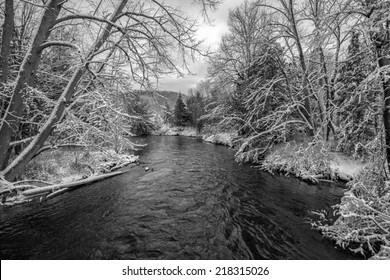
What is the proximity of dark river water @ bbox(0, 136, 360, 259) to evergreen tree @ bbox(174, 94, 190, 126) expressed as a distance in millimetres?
40983

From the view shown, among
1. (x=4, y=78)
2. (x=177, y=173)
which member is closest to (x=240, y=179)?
(x=177, y=173)

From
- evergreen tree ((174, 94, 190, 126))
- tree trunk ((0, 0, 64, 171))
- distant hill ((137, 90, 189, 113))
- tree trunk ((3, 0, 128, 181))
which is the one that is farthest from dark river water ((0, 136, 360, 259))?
evergreen tree ((174, 94, 190, 126))

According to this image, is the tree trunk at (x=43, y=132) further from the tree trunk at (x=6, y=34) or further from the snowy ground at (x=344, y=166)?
the snowy ground at (x=344, y=166)

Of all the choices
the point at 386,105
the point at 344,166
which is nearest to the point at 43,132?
the point at 386,105

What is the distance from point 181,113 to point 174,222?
45.0 meters

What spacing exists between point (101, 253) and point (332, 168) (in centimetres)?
1168

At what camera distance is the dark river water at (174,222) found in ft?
15.3

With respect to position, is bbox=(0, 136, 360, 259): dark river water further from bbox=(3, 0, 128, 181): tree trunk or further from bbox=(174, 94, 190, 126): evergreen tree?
bbox=(174, 94, 190, 126): evergreen tree

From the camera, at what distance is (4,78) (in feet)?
11.2

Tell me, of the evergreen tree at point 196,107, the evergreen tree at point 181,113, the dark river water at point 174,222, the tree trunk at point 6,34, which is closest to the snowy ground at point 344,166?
the dark river water at point 174,222

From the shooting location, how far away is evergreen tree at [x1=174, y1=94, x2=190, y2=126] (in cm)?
4975

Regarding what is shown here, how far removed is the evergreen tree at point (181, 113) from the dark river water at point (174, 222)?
41.0 meters
